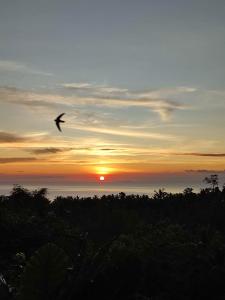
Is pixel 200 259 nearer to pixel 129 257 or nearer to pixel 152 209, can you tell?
pixel 129 257

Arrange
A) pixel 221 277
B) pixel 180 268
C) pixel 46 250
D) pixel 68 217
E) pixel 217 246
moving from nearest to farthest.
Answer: pixel 46 250 → pixel 221 277 → pixel 180 268 → pixel 217 246 → pixel 68 217

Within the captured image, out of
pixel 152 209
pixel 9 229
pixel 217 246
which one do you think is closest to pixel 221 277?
pixel 217 246

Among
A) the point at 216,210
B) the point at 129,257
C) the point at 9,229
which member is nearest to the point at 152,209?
the point at 216,210

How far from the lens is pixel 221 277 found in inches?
393

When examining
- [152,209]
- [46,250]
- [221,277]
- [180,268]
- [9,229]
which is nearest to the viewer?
[46,250]

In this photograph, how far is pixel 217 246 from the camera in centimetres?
1274

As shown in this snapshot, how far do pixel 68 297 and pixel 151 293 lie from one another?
16.1 feet

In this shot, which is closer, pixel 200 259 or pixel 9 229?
pixel 200 259

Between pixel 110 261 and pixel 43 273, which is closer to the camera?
Result: pixel 43 273

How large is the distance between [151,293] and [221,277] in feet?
5.04

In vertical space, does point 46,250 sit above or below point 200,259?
above

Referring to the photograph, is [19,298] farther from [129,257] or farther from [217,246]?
[217,246]

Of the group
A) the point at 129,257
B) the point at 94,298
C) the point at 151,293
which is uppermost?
the point at 129,257

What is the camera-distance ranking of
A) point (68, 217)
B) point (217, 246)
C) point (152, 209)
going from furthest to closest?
1. point (152, 209)
2. point (68, 217)
3. point (217, 246)
